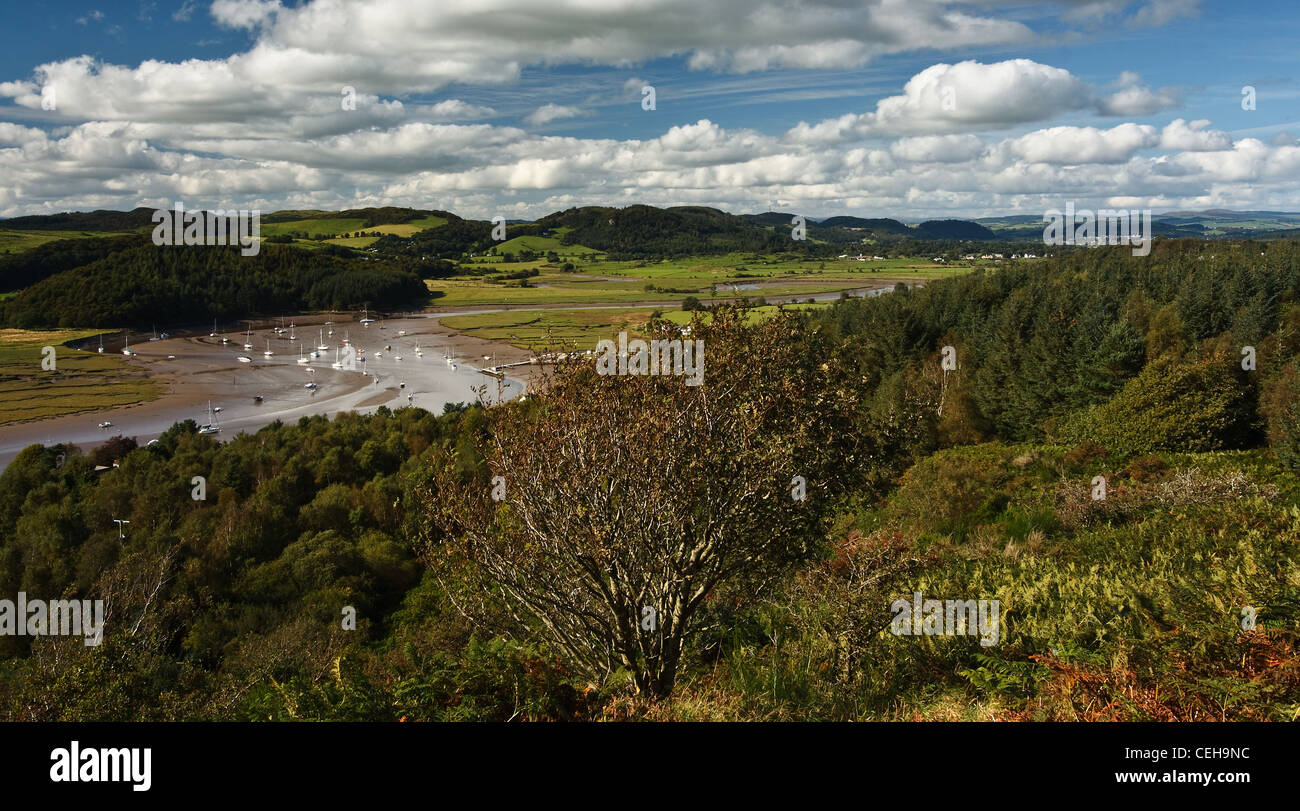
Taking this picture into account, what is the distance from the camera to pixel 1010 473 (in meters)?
31.4

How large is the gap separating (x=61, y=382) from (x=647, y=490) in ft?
294

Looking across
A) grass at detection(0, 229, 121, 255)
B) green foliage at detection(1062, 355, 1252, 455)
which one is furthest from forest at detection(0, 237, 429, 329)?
green foliage at detection(1062, 355, 1252, 455)

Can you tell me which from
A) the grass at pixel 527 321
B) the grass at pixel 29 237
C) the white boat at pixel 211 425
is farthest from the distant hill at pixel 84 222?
the white boat at pixel 211 425

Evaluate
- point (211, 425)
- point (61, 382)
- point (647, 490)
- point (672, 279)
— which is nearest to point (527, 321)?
point (672, 279)

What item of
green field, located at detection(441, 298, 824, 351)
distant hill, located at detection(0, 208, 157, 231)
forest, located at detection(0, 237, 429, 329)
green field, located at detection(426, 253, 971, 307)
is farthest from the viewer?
distant hill, located at detection(0, 208, 157, 231)

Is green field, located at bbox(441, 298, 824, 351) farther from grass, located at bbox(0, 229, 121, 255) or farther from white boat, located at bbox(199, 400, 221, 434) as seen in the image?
grass, located at bbox(0, 229, 121, 255)

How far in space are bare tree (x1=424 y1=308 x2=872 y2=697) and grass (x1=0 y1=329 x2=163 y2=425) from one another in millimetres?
73992

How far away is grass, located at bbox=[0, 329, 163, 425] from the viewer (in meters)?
65.8

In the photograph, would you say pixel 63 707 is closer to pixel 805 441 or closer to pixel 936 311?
pixel 805 441

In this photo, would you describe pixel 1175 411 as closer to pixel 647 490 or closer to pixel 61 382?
pixel 647 490

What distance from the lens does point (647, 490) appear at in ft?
23.3
